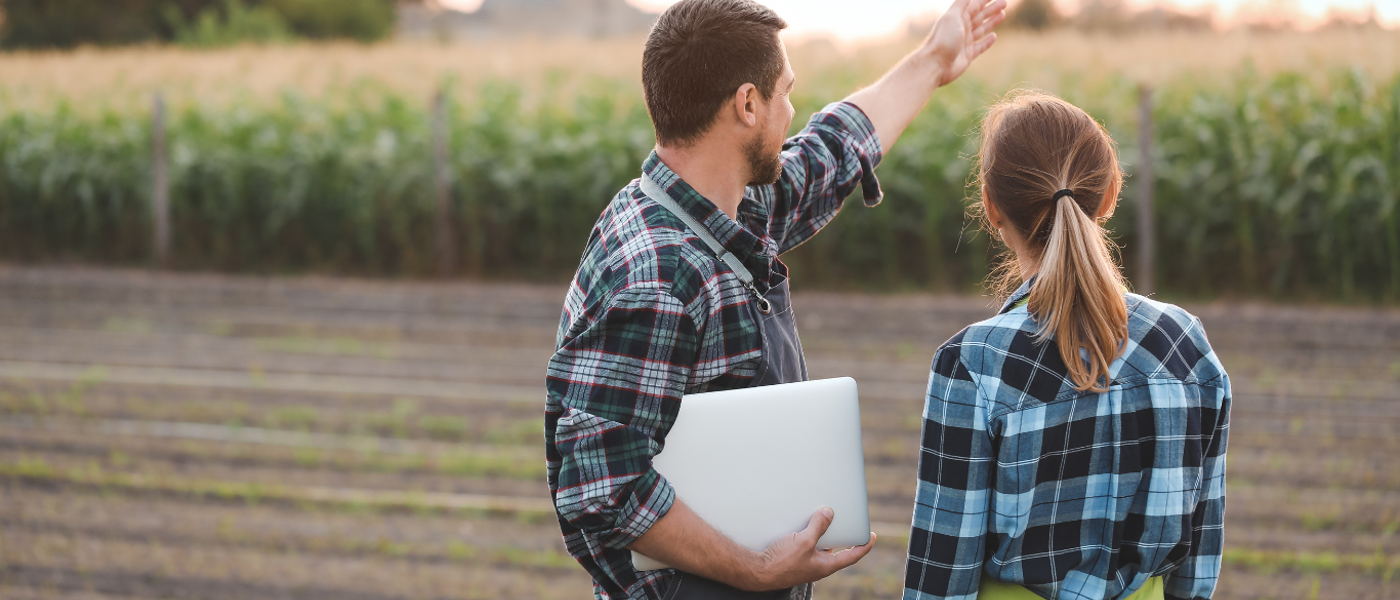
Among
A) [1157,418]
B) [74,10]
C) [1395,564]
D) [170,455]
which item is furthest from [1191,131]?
[74,10]

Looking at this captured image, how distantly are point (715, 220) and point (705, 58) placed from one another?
0.23 m

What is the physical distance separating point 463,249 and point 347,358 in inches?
175

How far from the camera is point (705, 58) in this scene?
1.60 m

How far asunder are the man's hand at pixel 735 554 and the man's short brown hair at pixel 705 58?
0.56 meters

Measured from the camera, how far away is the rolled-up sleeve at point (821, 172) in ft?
6.84

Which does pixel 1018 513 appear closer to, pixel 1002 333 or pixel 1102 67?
pixel 1002 333

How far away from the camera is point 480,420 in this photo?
6289 mm

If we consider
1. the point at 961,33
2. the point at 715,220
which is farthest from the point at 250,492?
the point at 715,220

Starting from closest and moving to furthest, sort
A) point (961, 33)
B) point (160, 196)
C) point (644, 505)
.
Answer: point (644, 505), point (961, 33), point (160, 196)

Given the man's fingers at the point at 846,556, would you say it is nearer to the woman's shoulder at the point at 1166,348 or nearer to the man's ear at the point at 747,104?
the woman's shoulder at the point at 1166,348

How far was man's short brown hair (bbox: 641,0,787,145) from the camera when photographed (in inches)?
63.0

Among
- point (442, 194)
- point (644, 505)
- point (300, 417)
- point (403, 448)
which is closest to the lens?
point (644, 505)

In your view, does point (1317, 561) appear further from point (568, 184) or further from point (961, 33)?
point (568, 184)

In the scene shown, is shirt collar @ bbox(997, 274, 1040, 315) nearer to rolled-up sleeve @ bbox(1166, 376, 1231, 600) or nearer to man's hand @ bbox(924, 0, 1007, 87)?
rolled-up sleeve @ bbox(1166, 376, 1231, 600)
